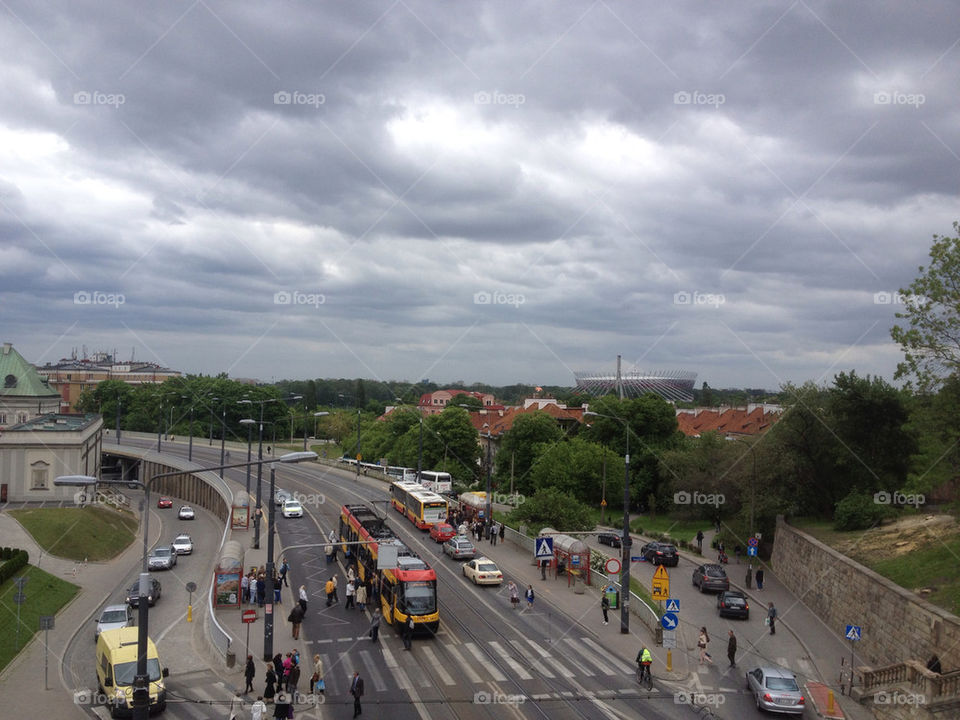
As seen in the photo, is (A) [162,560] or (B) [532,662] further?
(A) [162,560]

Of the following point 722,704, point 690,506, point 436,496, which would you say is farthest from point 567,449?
point 722,704

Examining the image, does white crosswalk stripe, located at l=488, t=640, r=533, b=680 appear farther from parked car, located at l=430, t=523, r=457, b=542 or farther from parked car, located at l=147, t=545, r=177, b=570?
parked car, located at l=147, t=545, r=177, b=570

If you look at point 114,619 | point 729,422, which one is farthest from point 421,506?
point 729,422

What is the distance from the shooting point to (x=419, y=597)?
2845cm

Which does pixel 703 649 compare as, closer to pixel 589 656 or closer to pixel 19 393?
pixel 589 656

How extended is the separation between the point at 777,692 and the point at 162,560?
34.3 metres

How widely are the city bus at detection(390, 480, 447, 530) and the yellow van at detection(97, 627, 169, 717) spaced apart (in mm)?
27846

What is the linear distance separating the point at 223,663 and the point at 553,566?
19.3m

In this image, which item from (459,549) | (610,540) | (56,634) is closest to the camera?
(56,634)

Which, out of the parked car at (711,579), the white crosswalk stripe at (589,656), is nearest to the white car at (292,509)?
the parked car at (711,579)

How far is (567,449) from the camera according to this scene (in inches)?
2571

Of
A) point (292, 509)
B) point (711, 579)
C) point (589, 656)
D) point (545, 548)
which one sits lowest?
point (711, 579)

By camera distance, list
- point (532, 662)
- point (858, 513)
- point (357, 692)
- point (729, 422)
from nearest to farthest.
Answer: point (357, 692)
point (532, 662)
point (858, 513)
point (729, 422)

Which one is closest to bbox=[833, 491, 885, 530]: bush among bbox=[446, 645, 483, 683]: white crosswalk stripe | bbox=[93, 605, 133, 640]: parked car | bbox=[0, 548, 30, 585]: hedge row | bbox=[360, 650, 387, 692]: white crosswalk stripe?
bbox=[446, 645, 483, 683]: white crosswalk stripe
